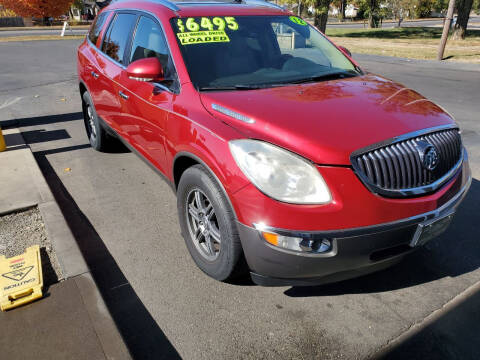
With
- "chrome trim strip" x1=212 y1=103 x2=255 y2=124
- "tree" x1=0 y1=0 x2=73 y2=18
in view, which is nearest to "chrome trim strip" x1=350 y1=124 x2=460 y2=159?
"chrome trim strip" x1=212 y1=103 x2=255 y2=124

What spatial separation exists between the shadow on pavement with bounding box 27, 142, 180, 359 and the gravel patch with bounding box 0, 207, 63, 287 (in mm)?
242

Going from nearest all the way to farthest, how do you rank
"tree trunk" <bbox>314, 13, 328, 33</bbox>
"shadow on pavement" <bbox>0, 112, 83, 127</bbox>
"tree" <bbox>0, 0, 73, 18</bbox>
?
"shadow on pavement" <bbox>0, 112, 83, 127</bbox> < "tree trunk" <bbox>314, 13, 328, 33</bbox> < "tree" <bbox>0, 0, 73, 18</bbox>

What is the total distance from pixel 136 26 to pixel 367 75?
7.17 feet

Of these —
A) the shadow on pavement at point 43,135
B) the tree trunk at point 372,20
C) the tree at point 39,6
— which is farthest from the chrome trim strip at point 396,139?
the tree at point 39,6

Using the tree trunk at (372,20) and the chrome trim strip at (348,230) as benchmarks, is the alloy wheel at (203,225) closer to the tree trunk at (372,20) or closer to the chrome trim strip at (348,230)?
the chrome trim strip at (348,230)

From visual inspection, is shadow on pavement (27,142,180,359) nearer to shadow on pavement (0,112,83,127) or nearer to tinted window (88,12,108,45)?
tinted window (88,12,108,45)

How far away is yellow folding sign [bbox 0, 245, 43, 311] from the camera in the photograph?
2648 millimetres

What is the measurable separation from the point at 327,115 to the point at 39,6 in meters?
48.0

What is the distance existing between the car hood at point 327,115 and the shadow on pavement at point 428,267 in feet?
3.67

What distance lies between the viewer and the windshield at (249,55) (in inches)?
122

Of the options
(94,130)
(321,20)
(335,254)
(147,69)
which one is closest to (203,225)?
(335,254)

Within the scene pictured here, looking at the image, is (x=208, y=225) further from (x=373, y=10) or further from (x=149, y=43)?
(x=373, y=10)

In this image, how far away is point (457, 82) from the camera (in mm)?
10594

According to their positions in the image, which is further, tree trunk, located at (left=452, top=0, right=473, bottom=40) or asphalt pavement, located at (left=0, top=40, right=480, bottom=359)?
tree trunk, located at (left=452, top=0, right=473, bottom=40)
